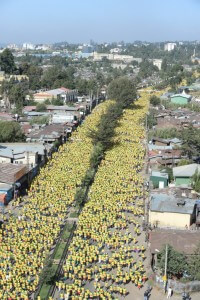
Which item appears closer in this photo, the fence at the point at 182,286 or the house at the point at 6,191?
the fence at the point at 182,286

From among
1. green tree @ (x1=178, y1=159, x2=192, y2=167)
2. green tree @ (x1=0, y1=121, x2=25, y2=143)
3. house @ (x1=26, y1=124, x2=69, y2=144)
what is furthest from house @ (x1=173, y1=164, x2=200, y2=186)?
green tree @ (x1=0, y1=121, x2=25, y2=143)

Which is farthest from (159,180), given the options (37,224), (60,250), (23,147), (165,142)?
(165,142)

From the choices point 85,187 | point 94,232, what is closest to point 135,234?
point 94,232

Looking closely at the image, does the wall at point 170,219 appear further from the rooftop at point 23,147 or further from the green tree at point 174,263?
the rooftop at point 23,147

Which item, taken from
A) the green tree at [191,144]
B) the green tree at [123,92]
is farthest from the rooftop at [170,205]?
the green tree at [123,92]

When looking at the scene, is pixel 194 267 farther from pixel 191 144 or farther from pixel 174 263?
pixel 191 144

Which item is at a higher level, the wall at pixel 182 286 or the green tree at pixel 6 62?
the green tree at pixel 6 62
